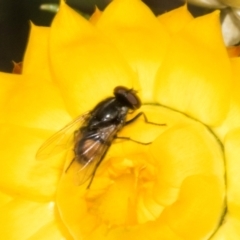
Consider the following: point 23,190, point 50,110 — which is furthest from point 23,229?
point 50,110

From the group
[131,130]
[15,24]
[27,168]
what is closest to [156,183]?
[131,130]

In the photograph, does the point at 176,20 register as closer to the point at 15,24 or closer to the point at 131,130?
the point at 131,130

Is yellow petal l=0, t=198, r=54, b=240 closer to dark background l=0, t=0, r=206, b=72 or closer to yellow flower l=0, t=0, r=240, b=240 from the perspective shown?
yellow flower l=0, t=0, r=240, b=240

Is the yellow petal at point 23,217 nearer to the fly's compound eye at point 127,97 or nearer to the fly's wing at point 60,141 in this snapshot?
the fly's wing at point 60,141

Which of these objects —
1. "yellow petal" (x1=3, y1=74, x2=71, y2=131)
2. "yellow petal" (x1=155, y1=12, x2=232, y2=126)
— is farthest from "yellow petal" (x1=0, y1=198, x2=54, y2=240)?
"yellow petal" (x1=155, y1=12, x2=232, y2=126)

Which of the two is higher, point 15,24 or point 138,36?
point 138,36


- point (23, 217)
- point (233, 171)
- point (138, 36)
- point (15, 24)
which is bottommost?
point (15, 24)

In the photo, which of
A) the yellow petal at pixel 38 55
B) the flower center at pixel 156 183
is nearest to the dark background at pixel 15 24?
the yellow petal at pixel 38 55
